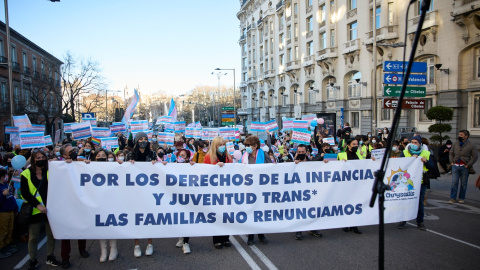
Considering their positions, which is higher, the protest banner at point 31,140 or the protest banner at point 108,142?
the protest banner at point 31,140

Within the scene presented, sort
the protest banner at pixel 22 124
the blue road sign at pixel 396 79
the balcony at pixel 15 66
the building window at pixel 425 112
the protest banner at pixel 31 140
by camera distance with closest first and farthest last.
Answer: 1. the protest banner at pixel 31 140
2. the protest banner at pixel 22 124
3. the blue road sign at pixel 396 79
4. the building window at pixel 425 112
5. the balcony at pixel 15 66

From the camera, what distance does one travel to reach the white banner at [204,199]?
489cm

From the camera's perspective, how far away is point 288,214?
17.7 ft

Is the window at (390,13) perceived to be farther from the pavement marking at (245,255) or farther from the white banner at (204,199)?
the pavement marking at (245,255)

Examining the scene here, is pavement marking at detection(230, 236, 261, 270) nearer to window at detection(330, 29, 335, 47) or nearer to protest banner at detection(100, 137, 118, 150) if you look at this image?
protest banner at detection(100, 137, 118, 150)

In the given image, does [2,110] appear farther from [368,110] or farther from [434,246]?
[434,246]

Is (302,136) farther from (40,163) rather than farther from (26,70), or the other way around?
(26,70)

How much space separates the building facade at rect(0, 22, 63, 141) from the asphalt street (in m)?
27.0

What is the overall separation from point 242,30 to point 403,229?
64588 millimetres

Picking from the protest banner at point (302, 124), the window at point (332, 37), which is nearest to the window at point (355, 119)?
the window at point (332, 37)

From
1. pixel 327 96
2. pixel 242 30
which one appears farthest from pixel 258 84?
pixel 327 96

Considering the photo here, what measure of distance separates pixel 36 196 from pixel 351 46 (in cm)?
2951

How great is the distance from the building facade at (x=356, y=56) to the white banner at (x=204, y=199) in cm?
285

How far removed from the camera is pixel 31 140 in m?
9.02
